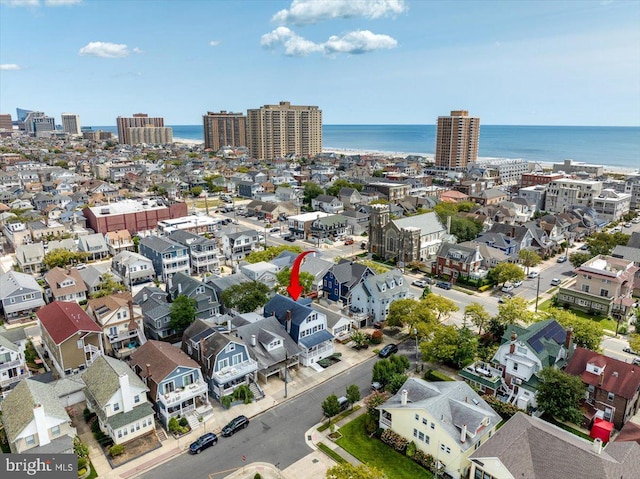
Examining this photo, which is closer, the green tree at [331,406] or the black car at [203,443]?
the black car at [203,443]

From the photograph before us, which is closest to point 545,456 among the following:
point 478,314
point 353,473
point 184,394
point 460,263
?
point 353,473

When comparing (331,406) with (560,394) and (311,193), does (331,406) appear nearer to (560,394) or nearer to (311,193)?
(560,394)

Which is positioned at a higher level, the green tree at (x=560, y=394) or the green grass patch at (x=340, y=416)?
the green tree at (x=560, y=394)

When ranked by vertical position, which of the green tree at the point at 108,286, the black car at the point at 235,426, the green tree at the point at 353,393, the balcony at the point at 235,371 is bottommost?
the black car at the point at 235,426

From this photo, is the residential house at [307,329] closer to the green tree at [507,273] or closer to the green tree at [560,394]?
the green tree at [560,394]

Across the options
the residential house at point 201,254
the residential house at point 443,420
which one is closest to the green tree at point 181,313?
the residential house at point 201,254

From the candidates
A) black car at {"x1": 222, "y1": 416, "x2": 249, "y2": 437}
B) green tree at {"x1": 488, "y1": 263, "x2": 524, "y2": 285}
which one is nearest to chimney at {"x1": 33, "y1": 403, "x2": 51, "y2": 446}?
black car at {"x1": 222, "y1": 416, "x2": 249, "y2": 437}

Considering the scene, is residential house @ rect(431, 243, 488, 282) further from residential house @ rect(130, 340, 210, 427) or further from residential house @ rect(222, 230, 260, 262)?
residential house @ rect(130, 340, 210, 427)
